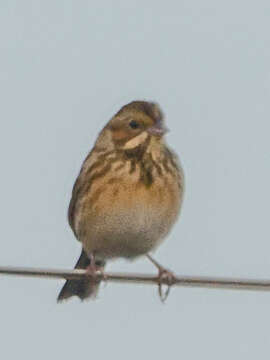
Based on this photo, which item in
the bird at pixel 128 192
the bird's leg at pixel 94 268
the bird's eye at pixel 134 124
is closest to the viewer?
the bird's leg at pixel 94 268

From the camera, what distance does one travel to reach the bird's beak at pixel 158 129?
7.91 meters

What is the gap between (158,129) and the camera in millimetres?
Answer: 7953

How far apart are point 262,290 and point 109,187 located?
253 cm

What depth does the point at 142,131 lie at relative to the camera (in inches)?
318

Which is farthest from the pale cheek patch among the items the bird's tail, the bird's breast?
the bird's tail

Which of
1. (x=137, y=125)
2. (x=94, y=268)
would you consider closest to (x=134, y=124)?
(x=137, y=125)

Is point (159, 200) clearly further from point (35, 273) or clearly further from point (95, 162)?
point (35, 273)

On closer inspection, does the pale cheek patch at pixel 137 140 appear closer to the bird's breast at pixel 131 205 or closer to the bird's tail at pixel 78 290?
the bird's breast at pixel 131 205

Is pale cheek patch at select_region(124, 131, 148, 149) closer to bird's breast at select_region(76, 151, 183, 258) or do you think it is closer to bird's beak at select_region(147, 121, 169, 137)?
bird's beak at select_region(147, 121, 169, 137)

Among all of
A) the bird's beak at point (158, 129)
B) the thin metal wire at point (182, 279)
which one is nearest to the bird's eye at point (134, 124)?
the bird's beak at point (158, 129)

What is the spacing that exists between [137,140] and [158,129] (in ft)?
0.76

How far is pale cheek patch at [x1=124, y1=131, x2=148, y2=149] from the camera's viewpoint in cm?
805

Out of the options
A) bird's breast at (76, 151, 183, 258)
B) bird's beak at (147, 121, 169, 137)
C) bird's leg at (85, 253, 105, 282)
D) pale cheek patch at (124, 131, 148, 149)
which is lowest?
bird's leg at (85, 253, 105, 282)

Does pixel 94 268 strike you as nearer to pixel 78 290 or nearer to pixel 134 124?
pixel 78 290
